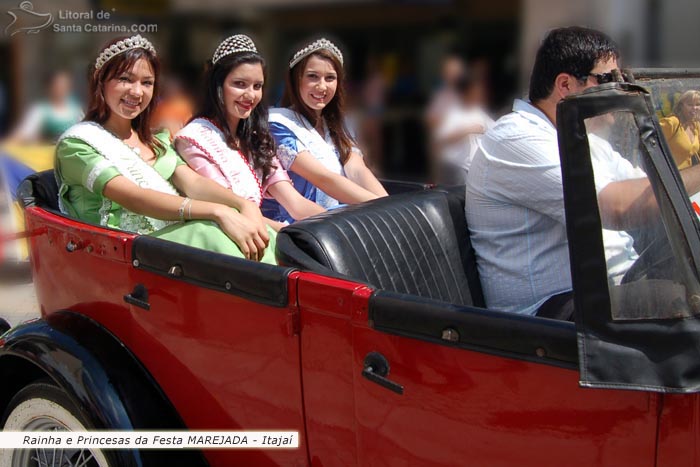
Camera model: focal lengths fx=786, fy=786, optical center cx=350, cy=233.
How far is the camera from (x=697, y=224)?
1.41m

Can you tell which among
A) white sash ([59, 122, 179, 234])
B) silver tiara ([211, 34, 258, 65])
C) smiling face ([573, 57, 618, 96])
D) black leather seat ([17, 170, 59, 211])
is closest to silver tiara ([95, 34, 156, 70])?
white sash ([59, 122, 179, 234])

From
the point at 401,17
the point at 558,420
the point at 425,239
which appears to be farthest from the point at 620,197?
the point at 401,17

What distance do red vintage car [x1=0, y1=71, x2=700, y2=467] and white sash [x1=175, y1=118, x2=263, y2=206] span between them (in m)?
0.68

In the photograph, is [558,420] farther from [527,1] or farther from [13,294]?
[527,1]

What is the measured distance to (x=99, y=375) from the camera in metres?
2.04

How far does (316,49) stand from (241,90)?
1.69 ft

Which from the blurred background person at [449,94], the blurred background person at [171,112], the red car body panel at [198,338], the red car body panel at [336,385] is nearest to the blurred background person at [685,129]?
the red car body panel at [336,385]

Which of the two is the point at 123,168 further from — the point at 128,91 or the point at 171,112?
the point at 171,112

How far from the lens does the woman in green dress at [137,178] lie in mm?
2328

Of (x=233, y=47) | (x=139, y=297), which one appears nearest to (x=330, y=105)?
(x=233, y=47)

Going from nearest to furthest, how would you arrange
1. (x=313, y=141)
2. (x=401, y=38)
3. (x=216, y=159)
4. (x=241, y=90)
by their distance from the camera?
1. (x=216, y=159)
2. (x=241, y=90)
3. (x=313, y=141)
4. (x=401, y=38)

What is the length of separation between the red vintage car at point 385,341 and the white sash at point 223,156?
2.23ft

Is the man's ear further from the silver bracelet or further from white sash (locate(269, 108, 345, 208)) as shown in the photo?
white sash (locate(269, 108, 345, 208))

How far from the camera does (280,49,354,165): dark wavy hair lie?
338 cm
